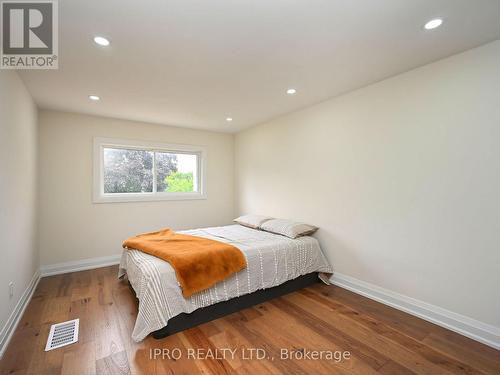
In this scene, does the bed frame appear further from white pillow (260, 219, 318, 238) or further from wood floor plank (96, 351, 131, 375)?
white pillow (260, 219, 318, 238)

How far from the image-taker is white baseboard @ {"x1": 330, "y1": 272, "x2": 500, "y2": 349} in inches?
75.9

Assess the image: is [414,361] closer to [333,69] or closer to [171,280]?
[171,280]

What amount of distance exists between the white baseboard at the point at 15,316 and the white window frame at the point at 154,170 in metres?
1.37

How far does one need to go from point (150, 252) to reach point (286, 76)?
2319mm

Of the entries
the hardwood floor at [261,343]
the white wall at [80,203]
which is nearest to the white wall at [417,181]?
the hardwood floor at [261,343]

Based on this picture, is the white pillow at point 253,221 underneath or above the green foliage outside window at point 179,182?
underneath

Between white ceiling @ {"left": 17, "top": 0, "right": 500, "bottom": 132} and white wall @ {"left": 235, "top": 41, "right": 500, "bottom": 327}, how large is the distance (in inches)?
10.1

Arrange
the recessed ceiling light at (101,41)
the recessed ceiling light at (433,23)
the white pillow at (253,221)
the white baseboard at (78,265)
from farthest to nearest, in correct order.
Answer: the white pillow at (253,221) < the white baseboard at (78,265) < the recessed ceiling light at (101,41) < the recessed ceiling light at (433,23)

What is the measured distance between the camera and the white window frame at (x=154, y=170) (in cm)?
373

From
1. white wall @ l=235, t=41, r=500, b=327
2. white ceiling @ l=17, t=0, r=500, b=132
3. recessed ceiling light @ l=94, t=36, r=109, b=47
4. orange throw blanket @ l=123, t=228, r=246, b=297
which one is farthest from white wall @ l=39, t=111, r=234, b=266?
white wall @ l=235, t=41, r=500, b=327

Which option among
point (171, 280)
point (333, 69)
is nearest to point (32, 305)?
point (171, 280)

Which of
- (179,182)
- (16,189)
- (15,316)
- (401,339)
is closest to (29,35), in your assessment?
(16,189)

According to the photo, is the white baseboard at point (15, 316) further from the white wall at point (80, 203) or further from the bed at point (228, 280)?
the bed at point (228, 280)

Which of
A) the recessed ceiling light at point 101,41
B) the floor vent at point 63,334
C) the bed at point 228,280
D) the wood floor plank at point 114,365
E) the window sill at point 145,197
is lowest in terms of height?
the wood floor plank at point 114,365
